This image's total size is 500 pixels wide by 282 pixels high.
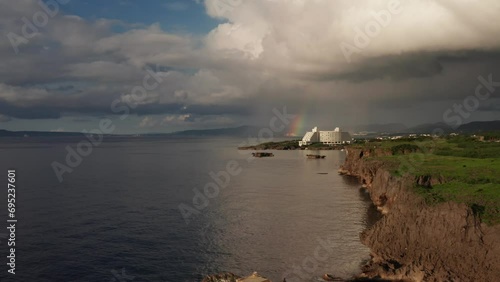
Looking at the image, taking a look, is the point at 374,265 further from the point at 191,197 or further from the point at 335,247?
the point at 191,197

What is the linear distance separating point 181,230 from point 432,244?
38.6 meters

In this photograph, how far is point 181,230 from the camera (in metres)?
68.6

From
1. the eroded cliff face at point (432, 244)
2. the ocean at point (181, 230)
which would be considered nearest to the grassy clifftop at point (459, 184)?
the eroded cliff face at point (432, 244)

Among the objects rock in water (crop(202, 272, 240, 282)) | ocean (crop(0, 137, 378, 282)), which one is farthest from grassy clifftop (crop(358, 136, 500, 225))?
rock in water (crop(202, 272, 240, 282))

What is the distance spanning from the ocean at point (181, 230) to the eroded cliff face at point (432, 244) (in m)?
4.44

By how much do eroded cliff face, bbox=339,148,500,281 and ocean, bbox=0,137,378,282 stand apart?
4440mm

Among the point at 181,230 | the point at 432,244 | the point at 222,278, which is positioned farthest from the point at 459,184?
the point at 181,230

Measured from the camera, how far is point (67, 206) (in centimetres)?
8556

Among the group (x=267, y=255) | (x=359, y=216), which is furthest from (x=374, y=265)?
(x=359, y=216)

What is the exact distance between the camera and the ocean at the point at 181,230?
51.2 meters

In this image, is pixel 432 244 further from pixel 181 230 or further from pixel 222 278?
pixel 181 230

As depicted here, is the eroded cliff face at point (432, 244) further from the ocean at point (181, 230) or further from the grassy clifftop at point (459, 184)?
the ocean at point (181, 230)

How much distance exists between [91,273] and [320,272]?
27.5 metres

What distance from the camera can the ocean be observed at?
51.2m
